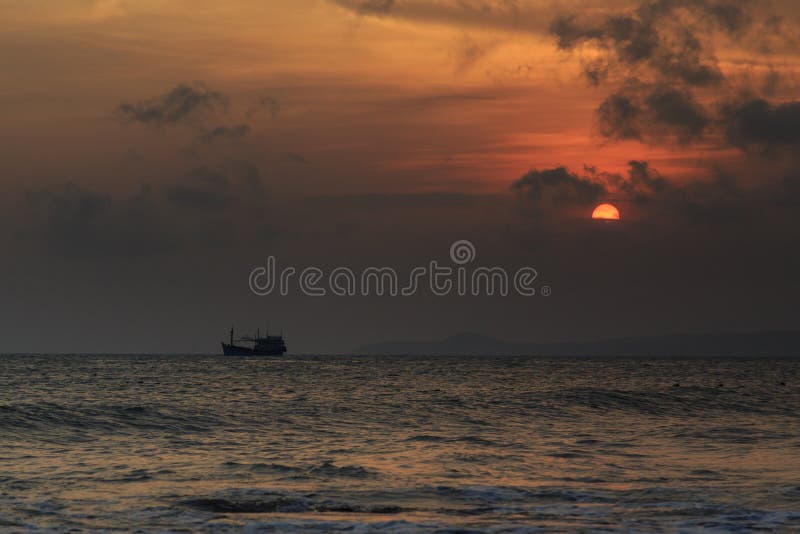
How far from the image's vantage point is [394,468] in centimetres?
3200

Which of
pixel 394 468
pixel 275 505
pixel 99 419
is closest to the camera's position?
pixel 275 505

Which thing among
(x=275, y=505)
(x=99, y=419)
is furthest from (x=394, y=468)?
(x=99, y=419)

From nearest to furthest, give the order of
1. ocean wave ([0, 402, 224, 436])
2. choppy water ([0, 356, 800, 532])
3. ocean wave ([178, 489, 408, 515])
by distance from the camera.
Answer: choppy water ([0, 356, 800, 532]) → ocean wave ([178, 489, 408, 515]) → ocean wave ([0, 402, 224, 436])

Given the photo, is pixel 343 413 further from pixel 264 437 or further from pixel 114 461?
pixel 114 461

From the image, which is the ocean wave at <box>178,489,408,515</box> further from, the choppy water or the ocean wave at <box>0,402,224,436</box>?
the ocean wave at <box>0,402,224,436</box>

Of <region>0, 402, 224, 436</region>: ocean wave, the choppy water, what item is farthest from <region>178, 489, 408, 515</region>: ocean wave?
<region>0, 402, 224, 436</region>: ocean wave

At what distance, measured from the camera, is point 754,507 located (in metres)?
24.5

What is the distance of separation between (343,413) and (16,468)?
27.3 meters

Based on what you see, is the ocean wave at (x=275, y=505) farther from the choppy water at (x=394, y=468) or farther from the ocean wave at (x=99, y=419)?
the ocean wave at (x=99, y=419)

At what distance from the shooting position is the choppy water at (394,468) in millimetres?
23141

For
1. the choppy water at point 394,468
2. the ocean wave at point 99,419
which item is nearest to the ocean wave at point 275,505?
the choppy water at point 394,468

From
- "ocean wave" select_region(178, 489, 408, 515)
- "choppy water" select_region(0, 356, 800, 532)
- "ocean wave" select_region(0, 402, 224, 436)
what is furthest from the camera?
"ocean wave" select_region(0, 402, 224, 436)

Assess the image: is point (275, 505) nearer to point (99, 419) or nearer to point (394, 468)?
point (394, 468)

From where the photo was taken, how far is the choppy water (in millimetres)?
23141
